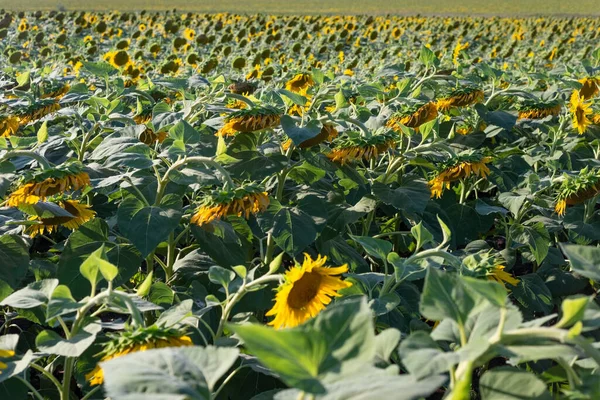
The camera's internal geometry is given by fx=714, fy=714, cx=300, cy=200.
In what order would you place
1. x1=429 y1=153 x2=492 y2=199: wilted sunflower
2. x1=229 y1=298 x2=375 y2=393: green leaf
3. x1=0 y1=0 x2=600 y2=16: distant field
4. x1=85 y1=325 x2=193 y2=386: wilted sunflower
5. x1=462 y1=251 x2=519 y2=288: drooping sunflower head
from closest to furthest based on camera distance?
x1=229 y1=298 x2=375 y2=393: green leaf, x1=85 y1=325 x2=193 y2=386: wilted sunflower, x1=462 y1=251 x2=519 y2=288: drooping sunflower head, x1=429 y1=153 x2=492 y2=199: wilted sunflower, x1=0 y1=0 x2=600 y2=16: distant field

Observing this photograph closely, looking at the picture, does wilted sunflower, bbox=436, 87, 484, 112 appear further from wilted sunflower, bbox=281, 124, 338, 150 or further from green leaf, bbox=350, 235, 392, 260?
green leaf, bbox=350, 235, 392, 260

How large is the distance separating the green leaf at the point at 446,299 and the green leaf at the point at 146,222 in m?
0.80

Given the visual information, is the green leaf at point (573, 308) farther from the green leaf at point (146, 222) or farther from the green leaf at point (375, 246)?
the green leaf at point (146, 222)

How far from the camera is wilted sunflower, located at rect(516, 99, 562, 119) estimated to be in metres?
2.56

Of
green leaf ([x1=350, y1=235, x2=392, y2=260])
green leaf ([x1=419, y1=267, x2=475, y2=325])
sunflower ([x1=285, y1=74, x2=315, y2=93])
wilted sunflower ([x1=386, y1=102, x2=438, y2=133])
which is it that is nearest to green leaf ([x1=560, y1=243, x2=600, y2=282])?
green leaf ([x1=419, y1=267, x2=475, y2=325])

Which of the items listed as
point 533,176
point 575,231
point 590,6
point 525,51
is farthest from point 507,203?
point 590,6

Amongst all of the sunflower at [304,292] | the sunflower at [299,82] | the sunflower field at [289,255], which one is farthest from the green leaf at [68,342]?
the sunflower at [299,82]

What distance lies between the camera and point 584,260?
2.39 ft

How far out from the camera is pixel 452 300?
2.34 ft

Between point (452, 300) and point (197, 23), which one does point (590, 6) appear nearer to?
point (197, 23)

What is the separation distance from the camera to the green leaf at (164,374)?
0.59 meters

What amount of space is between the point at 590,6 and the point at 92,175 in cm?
2759

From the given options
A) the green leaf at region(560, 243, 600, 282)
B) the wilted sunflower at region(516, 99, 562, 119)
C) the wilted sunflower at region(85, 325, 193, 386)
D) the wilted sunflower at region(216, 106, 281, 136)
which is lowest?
the wilted sunflower at region(516, 99, 562, 119)

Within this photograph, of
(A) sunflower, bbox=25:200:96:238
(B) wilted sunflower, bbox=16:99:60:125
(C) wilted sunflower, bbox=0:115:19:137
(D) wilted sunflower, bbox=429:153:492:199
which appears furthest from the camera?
(B) wilted sunflower, bbox=16:99:60:125
